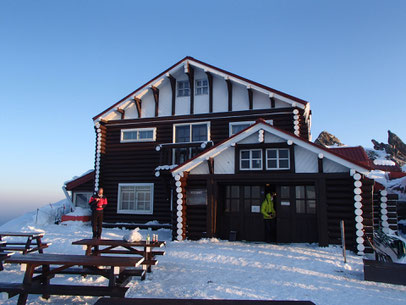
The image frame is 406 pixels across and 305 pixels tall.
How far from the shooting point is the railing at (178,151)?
15.4 meters

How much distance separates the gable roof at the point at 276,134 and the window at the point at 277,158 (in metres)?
0.61

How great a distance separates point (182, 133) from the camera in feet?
54.9

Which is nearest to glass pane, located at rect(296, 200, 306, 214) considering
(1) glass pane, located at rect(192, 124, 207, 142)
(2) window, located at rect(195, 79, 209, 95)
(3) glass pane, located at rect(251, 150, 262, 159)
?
(3) glass pane, located at rect(251, 150, 262, 159)

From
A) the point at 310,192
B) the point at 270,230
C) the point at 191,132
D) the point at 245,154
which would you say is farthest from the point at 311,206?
the point at 191,132

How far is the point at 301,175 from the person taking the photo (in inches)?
460

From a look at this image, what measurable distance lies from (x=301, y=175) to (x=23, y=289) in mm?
9471

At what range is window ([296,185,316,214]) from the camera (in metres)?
12.1

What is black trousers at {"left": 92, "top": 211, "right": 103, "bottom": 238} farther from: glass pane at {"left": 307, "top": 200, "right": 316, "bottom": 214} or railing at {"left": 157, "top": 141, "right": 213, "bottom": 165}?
glass pane at {"left": 307, "top": 200, "right": 316, "bottom": 214}

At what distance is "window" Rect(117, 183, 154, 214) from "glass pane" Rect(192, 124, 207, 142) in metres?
3.47

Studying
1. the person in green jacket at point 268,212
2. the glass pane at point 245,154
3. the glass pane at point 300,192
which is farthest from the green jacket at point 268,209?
the glass pane at point 245,154

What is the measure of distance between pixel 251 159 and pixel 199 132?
4.68 metres

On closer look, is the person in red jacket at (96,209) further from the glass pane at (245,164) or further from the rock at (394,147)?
the rock at (394,147)

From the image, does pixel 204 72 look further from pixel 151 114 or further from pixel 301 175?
pixel 301 175

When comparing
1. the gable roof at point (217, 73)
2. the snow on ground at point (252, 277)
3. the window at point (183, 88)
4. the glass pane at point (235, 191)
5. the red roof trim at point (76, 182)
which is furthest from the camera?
the red roof trim at point (76, 182)
